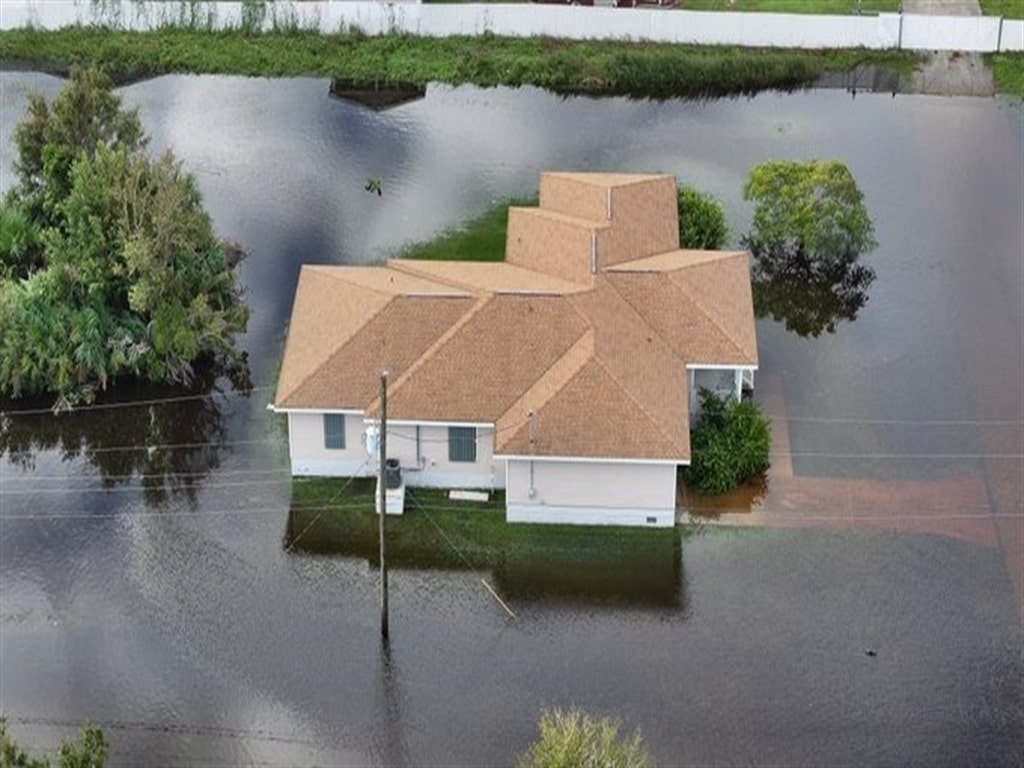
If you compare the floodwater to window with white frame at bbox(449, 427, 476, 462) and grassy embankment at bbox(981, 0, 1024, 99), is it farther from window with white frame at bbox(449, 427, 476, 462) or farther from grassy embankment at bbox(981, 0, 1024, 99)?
grassy embankment at bbox(981, 0, 1024, 99)

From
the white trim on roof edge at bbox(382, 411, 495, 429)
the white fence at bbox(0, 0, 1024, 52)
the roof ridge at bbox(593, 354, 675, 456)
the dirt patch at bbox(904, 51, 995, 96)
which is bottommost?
the white trim on roof edge at bbox(382, 411, 495, 429)

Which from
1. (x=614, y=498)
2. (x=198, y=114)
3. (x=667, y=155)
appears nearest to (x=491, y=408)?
(x=614, y=498)

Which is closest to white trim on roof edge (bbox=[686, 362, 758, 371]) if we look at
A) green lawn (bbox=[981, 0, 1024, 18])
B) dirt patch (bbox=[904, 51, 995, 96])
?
dirt patch (bbox=[904, 51, 995, 96])

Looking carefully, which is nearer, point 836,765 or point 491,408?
point 836,765

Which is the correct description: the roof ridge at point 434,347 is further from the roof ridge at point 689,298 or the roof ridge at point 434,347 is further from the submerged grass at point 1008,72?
the submerged grass at point 1008,72

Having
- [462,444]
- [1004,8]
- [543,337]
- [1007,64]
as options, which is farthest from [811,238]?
[1004,8]

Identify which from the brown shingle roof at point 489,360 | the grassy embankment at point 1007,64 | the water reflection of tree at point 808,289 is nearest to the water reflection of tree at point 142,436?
the brown shingle roof at point 489,360

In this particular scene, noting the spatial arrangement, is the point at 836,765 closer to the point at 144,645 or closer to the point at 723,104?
the point at 144,645
